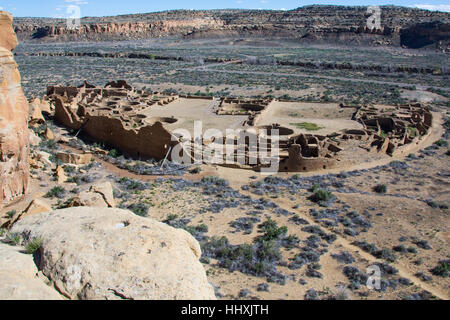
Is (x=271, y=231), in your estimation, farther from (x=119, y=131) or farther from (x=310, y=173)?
(x=119, y=131)

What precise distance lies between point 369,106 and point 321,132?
1124cm

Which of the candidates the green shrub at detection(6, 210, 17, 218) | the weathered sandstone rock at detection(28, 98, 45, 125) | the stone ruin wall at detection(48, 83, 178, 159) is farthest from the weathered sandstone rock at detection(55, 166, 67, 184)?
the weathered sandstone rock at detection(28, 98, 45, 125)

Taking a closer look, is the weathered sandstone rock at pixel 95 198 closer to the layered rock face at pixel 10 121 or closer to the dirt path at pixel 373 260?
the layered rock face at pixel 10 121

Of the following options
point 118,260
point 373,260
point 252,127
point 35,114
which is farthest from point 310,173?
point 35,114

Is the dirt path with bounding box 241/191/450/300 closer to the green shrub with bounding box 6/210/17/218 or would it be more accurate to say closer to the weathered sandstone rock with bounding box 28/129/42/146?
the green shrub with bounding box 6/210/17/218

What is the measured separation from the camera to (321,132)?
1169 inches

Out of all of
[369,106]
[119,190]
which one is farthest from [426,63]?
[119,190]

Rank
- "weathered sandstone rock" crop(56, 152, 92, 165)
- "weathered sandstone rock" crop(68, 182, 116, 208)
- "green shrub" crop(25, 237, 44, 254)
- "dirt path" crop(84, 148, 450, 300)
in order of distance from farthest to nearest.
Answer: "weathered sandstone rock" crop(56, 152, 92, 165), "weathered sandstone rock" crop(68, 182, 116, 208), "dirt path" crop(84, 148, 450, 300), "green shrub" crop(25, 237, 44, 254)

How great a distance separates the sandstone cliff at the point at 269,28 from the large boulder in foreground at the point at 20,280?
4298 inches

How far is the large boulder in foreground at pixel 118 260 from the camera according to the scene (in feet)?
20.9

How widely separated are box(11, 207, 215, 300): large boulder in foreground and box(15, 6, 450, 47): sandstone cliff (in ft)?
352

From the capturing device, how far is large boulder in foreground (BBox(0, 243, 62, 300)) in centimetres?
561

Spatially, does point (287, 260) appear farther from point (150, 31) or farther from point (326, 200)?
point (150, 31)

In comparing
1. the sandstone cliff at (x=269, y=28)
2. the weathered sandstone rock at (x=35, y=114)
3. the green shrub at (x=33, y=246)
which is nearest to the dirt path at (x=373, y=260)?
the green shrub at (x=33, y=246)
